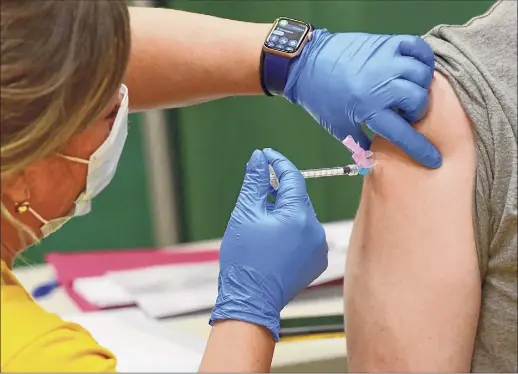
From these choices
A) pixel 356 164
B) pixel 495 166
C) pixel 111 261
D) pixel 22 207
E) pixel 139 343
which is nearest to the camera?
pixel 22 207

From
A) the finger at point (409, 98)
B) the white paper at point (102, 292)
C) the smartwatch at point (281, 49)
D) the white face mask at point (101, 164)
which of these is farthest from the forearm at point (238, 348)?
the white paper at point (102, 292)

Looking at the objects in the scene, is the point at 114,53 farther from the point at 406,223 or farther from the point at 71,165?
A: the point at 406,223

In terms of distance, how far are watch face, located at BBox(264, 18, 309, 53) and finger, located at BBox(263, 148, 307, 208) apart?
0.23 meters

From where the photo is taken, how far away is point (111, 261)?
2.12m

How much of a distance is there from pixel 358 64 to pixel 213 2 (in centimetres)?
119

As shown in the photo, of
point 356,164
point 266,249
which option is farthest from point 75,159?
point 356,164

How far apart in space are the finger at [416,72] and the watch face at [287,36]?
8.6 inches

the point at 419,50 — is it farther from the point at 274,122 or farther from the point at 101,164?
the point at 274,122

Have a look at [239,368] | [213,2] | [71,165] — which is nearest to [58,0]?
[71,165]

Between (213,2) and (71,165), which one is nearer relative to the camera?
(71,165)

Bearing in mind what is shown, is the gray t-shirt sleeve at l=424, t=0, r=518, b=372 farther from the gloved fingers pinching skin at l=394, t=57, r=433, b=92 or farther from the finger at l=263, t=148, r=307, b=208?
the finger at l=263, t=148, r=307, b=208

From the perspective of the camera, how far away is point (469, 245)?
1.03 metres

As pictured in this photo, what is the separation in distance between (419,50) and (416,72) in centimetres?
4

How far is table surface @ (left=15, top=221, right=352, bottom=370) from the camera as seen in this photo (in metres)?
1.48
